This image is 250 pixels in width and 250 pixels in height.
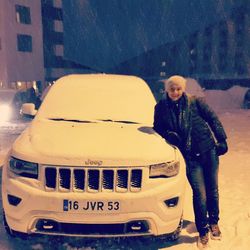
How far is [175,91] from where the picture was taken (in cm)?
377

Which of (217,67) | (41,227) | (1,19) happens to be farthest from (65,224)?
(217,67)

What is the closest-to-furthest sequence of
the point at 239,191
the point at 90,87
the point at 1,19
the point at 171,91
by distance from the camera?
the point at 171,91
the point at 90,87
the point at 239,191
the point at 1,19

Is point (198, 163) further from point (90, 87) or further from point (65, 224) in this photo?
point (90, 87)

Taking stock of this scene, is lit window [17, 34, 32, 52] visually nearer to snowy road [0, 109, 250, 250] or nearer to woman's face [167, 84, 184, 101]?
snowy road [0, 109, 250, 250]

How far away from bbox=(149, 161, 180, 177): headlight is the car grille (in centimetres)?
23

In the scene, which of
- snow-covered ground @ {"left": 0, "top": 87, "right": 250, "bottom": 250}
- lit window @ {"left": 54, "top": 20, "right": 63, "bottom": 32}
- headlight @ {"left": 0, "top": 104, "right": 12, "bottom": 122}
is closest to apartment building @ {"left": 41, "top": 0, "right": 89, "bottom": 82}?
lit window @ {"left": 54, "top": 20, "right": 63, "bottom": 32}

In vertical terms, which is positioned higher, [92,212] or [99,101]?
[99,101]

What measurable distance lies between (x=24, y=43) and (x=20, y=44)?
823 mm

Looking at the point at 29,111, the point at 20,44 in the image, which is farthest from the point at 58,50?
the point at 29,111

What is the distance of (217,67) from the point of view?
60688mm

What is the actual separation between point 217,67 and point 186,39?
990 cm

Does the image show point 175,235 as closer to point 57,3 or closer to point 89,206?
point 89,206

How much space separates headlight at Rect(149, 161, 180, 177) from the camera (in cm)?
349

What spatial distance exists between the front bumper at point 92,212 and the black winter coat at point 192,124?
503mm
